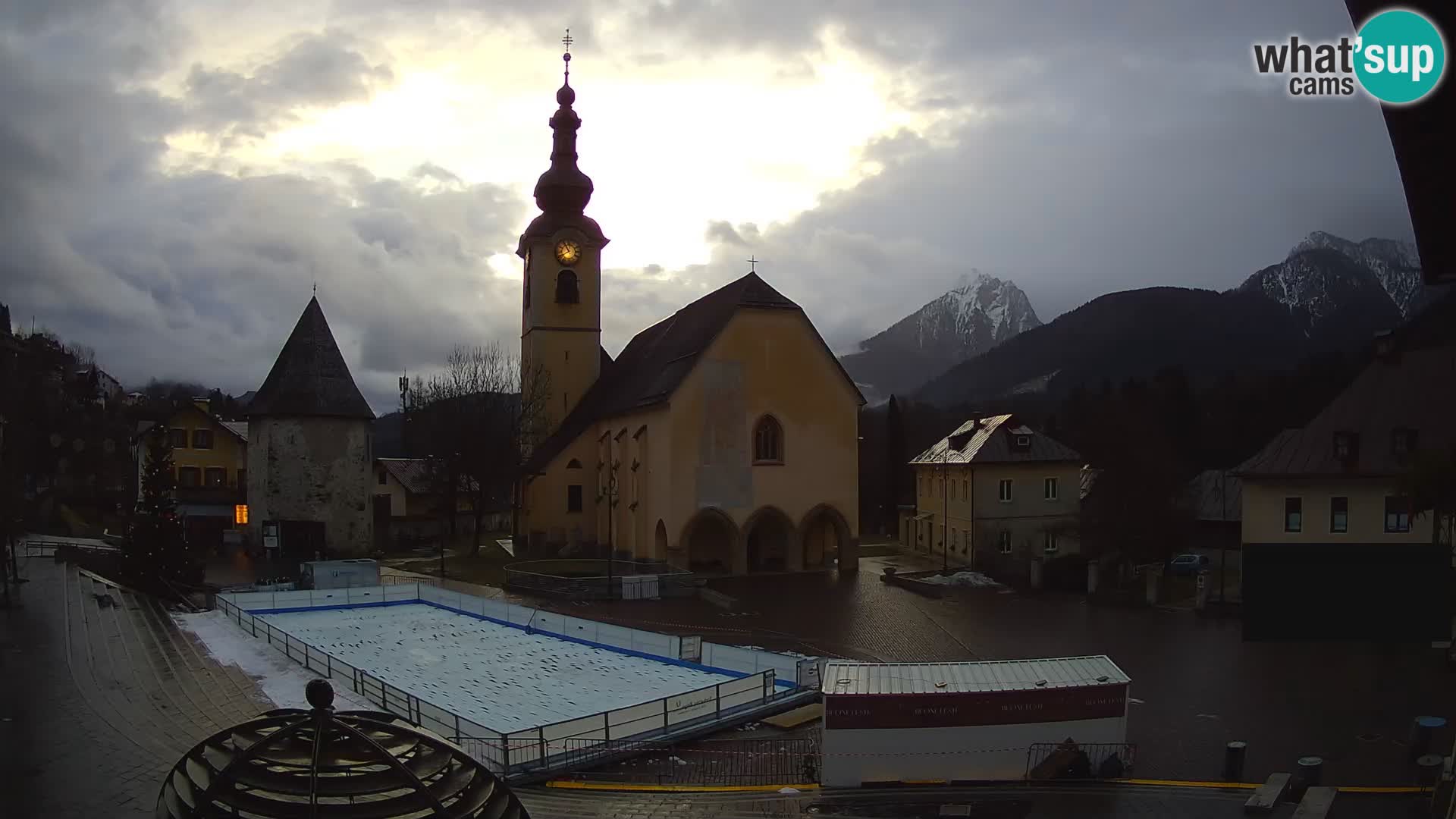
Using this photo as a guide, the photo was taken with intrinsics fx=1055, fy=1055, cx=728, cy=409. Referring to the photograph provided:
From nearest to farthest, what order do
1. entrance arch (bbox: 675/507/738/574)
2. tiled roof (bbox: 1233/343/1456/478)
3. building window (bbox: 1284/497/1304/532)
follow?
tiled roof (bbox: 1233/343/1456/478) → building window (bbox: 1284/497/1304/532) → entrance arch (bbox: 675/507/738/574)

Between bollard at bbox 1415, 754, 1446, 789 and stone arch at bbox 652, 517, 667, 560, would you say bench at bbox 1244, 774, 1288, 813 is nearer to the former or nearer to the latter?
bollard at bbox 1415, 754, 1446, 789

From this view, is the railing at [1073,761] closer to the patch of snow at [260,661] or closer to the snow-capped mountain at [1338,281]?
the patch of snow at [260,661]

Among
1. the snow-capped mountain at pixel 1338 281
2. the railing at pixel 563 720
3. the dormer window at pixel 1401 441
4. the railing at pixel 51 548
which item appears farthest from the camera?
the snow-capped mountain at pixel 1338 281

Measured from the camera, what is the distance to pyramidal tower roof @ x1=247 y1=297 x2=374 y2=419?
45219 mm

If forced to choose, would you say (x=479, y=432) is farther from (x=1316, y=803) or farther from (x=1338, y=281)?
(x=1338, y=281)

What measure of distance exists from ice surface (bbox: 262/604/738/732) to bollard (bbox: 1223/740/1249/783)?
9249 millimetres

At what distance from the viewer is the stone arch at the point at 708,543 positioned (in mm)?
38094

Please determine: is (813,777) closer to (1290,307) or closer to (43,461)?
(43,461)

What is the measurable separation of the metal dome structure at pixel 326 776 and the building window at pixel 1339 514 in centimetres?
2792

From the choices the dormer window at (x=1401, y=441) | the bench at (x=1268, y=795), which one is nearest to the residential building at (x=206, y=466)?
the dormer window at (x=1401, y=441)

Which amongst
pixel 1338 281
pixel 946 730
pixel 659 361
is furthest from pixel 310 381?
pixel 1338 281

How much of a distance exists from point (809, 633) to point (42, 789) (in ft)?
57.0

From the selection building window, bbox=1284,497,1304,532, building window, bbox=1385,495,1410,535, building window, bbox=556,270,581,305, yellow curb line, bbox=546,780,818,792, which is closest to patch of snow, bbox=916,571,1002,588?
building window, bbox=1284,497,1304,532

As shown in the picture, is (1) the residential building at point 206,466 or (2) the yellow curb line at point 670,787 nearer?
(2) the yellow curb line at point 670,787
